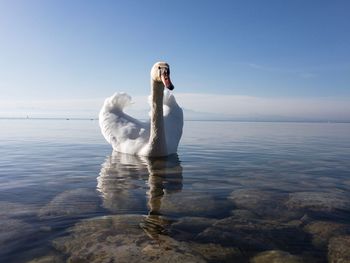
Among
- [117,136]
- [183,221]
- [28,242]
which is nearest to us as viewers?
[28,242]

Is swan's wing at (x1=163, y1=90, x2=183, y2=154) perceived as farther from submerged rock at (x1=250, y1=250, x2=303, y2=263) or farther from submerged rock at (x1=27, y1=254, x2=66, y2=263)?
submerged rock at (x1=27, y1=254, x2=66, y2=263)

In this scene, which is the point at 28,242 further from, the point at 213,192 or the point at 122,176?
the point at 122,176

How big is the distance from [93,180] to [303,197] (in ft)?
17.7

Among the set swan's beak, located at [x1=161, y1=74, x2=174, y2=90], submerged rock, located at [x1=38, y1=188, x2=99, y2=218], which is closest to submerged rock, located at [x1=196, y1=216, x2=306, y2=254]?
submerged rock, located at [x1=38, y1=188, x2=99, y2=218]

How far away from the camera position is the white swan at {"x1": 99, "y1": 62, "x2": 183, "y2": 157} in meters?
13.9

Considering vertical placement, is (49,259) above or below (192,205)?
below

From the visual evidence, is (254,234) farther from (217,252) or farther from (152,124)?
(152,124)

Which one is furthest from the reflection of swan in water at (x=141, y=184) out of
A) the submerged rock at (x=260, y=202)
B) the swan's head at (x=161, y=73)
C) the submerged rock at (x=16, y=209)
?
the swan's head at (x=161, y=73)

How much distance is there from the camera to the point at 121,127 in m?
Answer: 16.6

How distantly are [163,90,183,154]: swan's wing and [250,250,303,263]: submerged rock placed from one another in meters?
9.94

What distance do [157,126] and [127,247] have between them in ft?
29.2

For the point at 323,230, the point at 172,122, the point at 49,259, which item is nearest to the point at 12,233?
the point at 49,259

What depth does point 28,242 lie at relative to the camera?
5309 millimetres

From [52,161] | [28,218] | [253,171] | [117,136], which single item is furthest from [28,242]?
[117,136]
